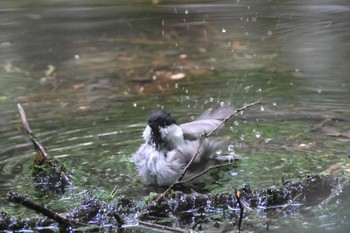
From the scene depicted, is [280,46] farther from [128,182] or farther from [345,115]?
[128,182]

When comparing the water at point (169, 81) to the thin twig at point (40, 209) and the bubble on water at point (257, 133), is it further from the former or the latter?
the thin twig at point (40, 209)

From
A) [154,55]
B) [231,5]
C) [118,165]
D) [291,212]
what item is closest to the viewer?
→ [291,212]

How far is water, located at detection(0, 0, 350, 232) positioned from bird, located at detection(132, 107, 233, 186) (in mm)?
160

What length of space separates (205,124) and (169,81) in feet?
8.67

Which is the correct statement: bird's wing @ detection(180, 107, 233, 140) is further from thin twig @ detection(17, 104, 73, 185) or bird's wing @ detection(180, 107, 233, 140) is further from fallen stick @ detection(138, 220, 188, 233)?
fallen stick @ detection(138, 220, 188, 233)

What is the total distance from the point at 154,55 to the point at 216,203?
5154 mm

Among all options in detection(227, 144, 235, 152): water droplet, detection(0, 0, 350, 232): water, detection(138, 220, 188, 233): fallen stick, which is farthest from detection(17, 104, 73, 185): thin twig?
detection(227, 144, 235, 152): water droplet

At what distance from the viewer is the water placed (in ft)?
17.8

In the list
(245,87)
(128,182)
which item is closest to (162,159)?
(128,182)

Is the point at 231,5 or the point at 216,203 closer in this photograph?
the point at 216,203

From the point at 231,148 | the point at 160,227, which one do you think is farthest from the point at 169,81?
the point at 160,227

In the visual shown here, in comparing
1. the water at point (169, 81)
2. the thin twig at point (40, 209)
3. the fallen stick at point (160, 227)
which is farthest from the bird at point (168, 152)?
the thin twig at point (40, 209)

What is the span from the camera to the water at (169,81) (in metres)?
5.43

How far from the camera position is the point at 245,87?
7.61m
